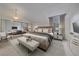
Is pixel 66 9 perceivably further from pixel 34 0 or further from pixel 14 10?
pixel 14 10

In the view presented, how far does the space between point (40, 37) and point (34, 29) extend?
11.8 inches

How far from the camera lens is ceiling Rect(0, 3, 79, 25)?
1.22 m

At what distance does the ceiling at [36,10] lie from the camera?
122cm

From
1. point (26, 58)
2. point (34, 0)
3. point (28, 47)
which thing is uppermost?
point (34, 0)

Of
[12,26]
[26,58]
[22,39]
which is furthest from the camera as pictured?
[22,39]

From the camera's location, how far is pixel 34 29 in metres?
1.45

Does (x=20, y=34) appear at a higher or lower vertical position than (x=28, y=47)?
higher

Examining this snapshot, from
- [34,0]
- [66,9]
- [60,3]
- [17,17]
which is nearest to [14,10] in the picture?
[17,17]

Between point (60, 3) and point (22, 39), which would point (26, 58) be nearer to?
point (22, 39)

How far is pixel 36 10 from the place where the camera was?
1.31 meters

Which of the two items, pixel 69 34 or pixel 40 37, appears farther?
pixel 40 37

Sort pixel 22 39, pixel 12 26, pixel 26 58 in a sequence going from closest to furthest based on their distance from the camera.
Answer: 1. pixel 26 58
2. pixel 12 26
3. pixel 22 39

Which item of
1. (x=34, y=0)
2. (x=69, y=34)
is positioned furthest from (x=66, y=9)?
(x=34, y=0)

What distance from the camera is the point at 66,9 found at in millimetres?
1218
